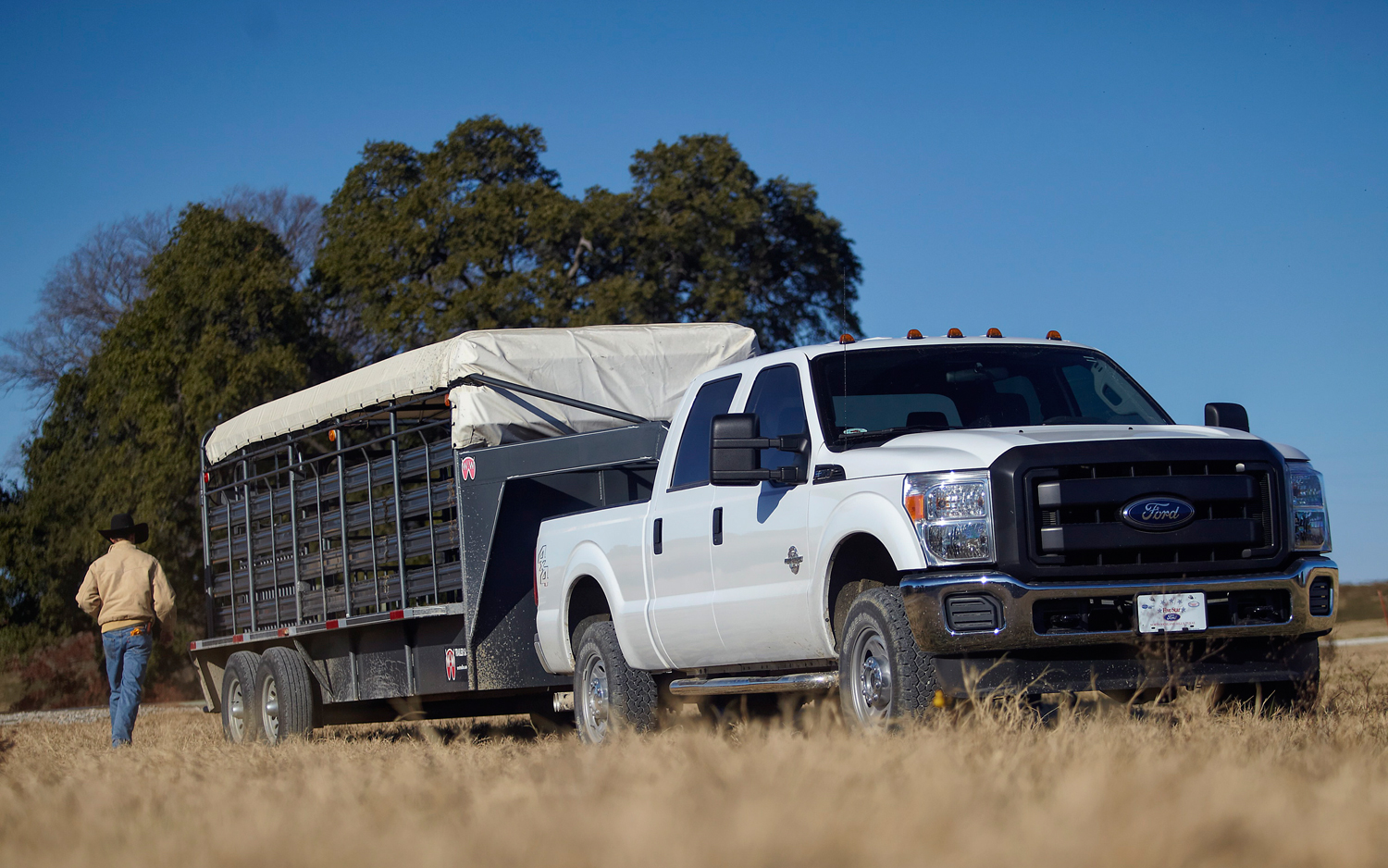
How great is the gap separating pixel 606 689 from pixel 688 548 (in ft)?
4.02

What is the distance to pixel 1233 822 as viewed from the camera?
4031mm

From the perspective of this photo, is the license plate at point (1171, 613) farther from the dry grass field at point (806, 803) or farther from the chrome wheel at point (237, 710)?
the chrome wheel at point (237, 710)

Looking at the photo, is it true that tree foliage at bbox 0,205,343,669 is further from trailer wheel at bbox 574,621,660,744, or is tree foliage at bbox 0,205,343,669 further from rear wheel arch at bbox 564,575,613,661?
trailer wheel at bbox 574,621,660,744

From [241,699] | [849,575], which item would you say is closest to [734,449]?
[849,575]

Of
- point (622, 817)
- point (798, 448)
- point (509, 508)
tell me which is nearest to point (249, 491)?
point (509, 508)

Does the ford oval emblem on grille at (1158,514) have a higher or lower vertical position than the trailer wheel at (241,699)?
higher

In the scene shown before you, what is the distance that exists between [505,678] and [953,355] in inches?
151

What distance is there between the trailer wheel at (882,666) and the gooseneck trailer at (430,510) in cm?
297

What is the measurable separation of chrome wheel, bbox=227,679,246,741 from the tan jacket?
0.86m

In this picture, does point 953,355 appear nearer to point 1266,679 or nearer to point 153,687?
point 1266,679

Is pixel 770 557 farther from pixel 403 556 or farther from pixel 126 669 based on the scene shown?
pixel 126 669

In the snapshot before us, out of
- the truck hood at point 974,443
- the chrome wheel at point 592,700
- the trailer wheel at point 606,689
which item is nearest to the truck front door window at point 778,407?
the truck hood at point 974,443

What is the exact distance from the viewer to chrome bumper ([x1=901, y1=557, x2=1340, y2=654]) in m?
6.47

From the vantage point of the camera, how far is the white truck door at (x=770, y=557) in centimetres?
754
